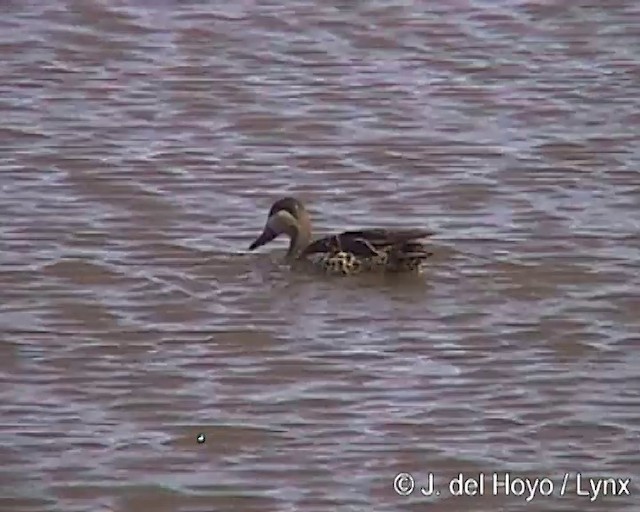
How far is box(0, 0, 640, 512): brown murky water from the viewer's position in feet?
22.9

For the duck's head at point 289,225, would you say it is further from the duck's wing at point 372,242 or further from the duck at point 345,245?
the duck's wing at point 372,242

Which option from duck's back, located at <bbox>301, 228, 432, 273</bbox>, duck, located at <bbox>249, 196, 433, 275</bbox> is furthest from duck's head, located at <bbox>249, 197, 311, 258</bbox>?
duck's back, located at <bbox>301, 228, 432, 273</bbox>

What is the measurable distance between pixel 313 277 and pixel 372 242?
0.29m

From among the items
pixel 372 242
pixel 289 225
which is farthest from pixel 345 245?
pixel 289 225

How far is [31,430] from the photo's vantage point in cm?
714

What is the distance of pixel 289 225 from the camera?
904 cm

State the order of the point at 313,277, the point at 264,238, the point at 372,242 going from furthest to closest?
the point at 264,238 → the point at 313,277 → the point at 372,242

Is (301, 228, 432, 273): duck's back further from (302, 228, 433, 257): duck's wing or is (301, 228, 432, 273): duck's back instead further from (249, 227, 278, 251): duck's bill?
(249, 227, 278, 251): duck's bill

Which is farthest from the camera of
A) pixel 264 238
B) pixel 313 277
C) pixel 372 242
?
pixel 264 238

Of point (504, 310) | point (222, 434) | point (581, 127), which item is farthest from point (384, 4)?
point (222, 434)

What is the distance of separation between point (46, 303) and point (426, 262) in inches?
56.1

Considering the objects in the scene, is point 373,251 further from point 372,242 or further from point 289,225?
point 289,225

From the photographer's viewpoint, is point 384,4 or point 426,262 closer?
point 426,262

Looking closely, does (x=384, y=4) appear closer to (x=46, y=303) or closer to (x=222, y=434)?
(x=46, y=303)
